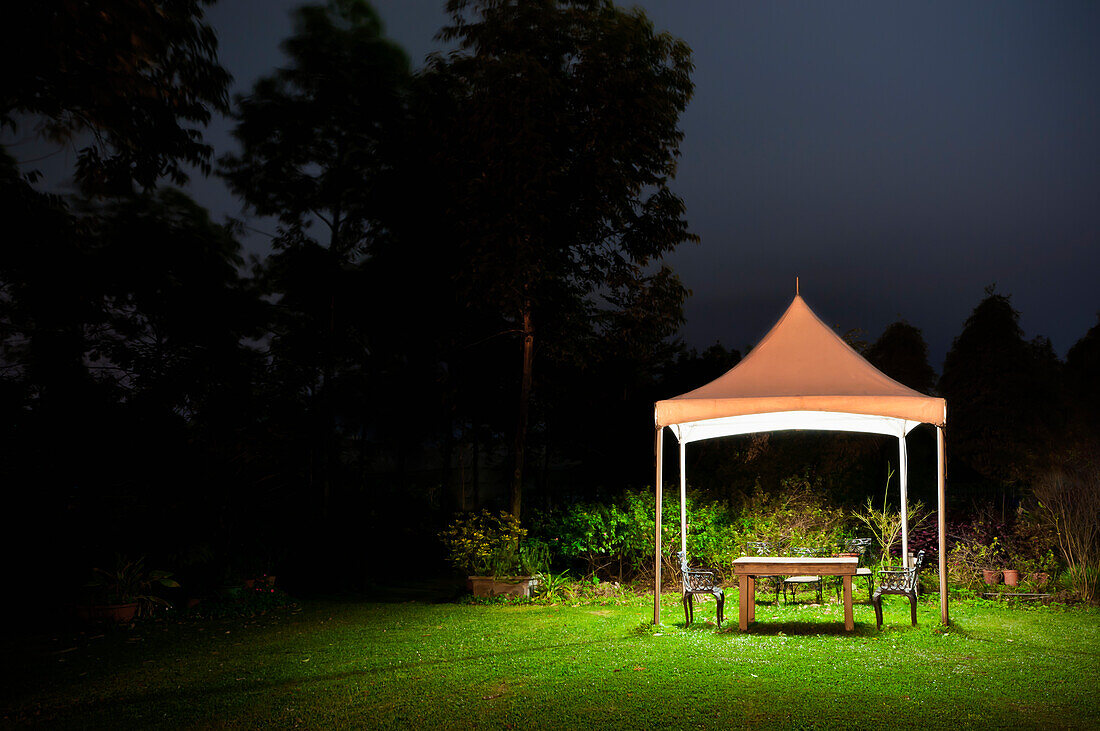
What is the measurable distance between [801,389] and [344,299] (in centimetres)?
795

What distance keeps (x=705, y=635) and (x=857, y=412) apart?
7.75ft

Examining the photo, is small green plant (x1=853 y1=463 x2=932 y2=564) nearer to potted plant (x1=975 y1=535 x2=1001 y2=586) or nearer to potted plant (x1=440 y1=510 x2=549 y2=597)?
potted plant (x1=975 y1=535 x2=1001 y2=586)

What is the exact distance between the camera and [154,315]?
12.5 metres

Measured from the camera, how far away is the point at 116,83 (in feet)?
A: 21.0

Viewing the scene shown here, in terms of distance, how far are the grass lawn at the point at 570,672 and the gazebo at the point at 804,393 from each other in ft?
3.21

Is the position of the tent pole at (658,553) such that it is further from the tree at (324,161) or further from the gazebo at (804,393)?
the tree at (324,161)

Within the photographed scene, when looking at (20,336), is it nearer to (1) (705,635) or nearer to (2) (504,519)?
(2) (504,519)

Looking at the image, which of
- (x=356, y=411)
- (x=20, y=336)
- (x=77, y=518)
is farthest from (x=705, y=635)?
(x=20, y=336)

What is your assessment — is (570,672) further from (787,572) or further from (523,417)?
(523,417)

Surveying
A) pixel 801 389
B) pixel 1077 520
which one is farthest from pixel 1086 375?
pixel 801 389

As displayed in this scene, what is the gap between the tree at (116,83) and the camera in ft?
19.6

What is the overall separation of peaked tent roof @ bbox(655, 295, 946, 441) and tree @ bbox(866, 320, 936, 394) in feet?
40.9

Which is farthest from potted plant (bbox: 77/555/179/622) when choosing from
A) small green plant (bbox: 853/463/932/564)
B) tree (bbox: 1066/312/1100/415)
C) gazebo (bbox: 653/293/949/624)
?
tree (bbox: 1066/312/1100/415)

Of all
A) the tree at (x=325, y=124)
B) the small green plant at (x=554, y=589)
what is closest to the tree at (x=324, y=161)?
the tree at (x=325, y=124)
